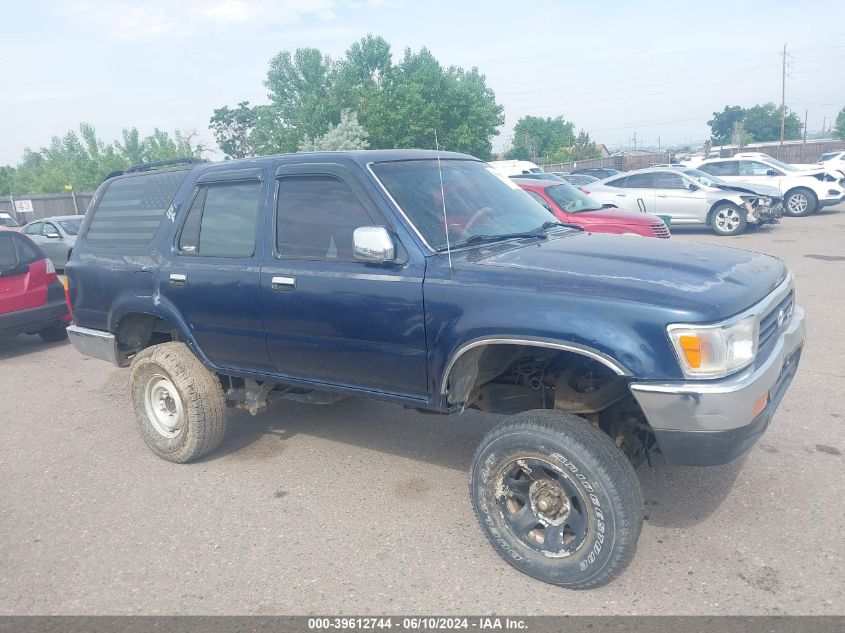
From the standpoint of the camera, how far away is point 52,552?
3.79 metres

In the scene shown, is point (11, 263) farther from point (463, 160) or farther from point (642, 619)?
point (642, 619)

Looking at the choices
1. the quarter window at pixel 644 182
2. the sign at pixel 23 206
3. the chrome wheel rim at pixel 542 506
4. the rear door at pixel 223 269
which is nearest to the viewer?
the chrome wheel rim at pixel 542 506

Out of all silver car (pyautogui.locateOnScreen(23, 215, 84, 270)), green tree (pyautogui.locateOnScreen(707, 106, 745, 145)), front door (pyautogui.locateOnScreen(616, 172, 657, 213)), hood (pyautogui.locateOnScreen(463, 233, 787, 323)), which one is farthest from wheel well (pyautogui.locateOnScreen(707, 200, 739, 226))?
green tree (pyautogui.locateOnScreen(707, 106, 745, 145))

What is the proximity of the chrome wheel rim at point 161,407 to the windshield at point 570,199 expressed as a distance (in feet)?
26.1

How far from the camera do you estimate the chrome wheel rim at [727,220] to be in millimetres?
15523

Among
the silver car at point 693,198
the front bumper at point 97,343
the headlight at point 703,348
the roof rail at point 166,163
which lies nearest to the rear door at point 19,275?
the front bumper at point 97,343

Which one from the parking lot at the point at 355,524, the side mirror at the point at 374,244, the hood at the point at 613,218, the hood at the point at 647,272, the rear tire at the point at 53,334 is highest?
the side mirror at the point at 374,244

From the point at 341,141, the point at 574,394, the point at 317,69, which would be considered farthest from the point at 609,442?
the point at 317,69

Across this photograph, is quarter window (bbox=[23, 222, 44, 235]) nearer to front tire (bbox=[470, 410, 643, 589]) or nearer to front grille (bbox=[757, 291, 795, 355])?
front tire (bbox=[470, 410, 643, 589])

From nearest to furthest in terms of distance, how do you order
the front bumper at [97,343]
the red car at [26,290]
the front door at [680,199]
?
the front bumper at [97,343] < the red car at [26,290] < the front door at [680,199]

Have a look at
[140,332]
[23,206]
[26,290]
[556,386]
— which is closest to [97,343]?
[140,332]

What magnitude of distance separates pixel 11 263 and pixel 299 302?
240 inches

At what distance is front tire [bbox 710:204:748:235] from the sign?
28.1 meters

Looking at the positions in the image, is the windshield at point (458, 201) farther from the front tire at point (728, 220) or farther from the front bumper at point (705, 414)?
the front tire at point (728, 220)
